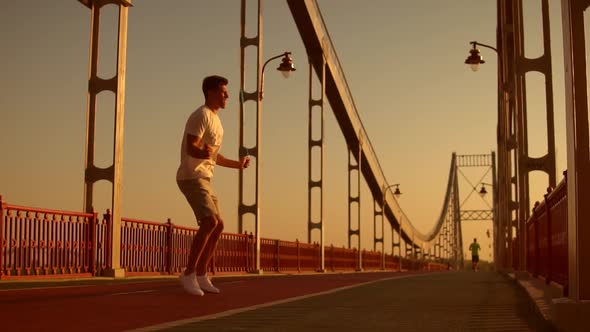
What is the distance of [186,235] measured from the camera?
20031 millimetres

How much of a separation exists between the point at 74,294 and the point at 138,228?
7.96m

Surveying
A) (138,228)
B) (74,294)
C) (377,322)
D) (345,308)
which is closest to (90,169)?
(138,228)

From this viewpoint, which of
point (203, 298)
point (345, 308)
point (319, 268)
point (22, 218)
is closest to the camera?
point (345, 308)

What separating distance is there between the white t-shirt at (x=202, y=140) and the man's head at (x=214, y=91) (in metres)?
0.11

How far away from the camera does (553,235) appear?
945 cm

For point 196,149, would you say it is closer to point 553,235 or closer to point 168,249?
point 553,235

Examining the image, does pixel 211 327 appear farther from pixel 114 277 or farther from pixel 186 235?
pixel 186 235

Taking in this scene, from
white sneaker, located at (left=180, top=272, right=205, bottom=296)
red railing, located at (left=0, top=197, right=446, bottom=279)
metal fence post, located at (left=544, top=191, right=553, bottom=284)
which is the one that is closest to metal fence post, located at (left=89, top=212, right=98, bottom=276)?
red railing, located at (left=0, top=197, right=446, bottom=279)

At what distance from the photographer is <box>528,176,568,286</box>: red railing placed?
7.97 metres

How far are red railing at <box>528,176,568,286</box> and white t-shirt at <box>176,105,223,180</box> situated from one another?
3.29m

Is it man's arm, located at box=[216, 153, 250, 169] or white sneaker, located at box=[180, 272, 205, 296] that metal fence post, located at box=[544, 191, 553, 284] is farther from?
white sneaker, located at box=[180, 272, 205, 296]

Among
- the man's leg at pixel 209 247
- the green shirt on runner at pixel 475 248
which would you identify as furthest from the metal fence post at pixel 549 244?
the green shirt on runner at pixel 475 248

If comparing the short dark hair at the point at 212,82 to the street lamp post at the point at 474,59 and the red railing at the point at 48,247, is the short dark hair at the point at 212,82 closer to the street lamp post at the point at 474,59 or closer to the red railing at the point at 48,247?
the red railing at the point at 48,247

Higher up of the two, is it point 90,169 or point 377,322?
point 90,169
